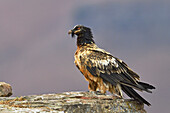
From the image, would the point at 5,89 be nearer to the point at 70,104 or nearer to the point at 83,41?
the point at 83,41

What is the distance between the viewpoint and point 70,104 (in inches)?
332

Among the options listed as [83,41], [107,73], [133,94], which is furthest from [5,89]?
[133,94]

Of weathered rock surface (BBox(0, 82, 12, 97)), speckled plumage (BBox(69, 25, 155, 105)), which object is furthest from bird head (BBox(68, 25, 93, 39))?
weathered rock surface (BBox(0, 82, 12, 97))

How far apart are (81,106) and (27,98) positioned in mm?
2077

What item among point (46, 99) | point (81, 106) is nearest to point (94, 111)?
point (81, 106)

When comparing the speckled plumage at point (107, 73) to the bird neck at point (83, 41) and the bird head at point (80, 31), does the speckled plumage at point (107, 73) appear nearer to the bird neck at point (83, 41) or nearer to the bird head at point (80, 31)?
the bird neck at point (83, 41)

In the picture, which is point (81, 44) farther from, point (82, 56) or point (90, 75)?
point (90, 75)

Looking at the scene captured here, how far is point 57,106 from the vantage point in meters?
8.29

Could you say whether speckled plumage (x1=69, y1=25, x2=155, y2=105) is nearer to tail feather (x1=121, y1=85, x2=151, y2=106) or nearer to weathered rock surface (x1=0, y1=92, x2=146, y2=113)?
tail feather (x1=121, y1=85, x2=151, y2=106)

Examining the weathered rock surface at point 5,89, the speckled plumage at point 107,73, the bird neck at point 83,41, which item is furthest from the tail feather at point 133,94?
the weathered rock surface at point 5,89

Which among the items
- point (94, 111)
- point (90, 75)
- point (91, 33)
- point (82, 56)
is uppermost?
point (91, 33)

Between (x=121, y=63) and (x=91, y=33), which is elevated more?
(x=91, y=33)

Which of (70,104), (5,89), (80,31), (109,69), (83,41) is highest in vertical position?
(80,31)

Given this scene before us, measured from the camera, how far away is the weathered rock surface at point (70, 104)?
8047mm
